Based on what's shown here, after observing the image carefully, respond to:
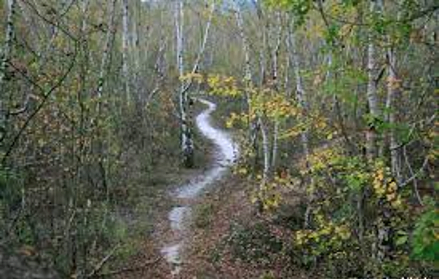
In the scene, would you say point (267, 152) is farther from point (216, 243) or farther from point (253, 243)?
point (216, 243)

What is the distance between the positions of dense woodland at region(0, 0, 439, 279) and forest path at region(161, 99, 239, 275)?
1.79 feet

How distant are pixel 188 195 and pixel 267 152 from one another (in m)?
3.96

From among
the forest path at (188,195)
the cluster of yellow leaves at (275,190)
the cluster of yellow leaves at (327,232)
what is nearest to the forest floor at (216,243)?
the forest path at (188,195)

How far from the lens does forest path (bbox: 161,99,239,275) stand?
12.4 metres

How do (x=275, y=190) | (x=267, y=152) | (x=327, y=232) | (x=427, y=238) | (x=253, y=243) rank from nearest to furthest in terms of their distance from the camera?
(x=427, y=238) → (x=327, y=232) → (x=253, y=243) → (x=267, y=152) → (x=275, y=190)

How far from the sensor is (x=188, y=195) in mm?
17734

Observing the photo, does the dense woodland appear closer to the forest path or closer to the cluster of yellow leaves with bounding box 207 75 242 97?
the cluster of yellow leaves with bounding box 207 75 242 97

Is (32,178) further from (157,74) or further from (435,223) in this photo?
(157,74)

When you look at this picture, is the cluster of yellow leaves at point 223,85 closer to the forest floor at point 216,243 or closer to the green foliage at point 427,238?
the forest floor at point 216,243

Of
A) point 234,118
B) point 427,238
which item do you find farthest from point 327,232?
point 427,238

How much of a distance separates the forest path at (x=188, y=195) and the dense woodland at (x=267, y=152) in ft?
1.79

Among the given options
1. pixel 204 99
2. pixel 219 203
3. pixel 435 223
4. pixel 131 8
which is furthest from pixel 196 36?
pixel 435 223

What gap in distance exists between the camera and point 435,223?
14.1ft

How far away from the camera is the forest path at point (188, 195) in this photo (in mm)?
12391
